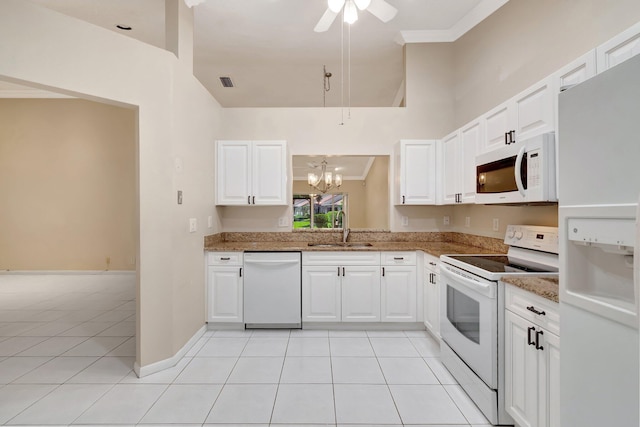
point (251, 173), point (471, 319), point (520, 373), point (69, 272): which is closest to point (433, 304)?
point (471, 319)

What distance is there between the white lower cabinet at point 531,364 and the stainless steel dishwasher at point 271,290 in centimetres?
193

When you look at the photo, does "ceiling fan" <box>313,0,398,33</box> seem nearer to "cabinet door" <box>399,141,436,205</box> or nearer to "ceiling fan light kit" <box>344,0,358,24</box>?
"ceiling fan light kit" <box>344,0,358,24</box>

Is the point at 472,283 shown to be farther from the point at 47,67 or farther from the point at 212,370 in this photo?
the point at 47,67

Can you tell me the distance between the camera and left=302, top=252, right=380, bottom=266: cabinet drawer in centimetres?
302

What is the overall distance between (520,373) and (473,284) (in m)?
0.52

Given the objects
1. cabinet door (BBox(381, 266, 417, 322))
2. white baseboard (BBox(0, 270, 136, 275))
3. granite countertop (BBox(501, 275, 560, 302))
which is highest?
granite countertop (BBox(501, 275, 560, 302))

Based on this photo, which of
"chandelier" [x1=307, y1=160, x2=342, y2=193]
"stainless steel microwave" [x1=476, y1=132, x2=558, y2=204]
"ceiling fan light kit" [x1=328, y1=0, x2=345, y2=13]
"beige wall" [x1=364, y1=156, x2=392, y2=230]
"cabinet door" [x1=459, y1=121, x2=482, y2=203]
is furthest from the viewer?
"chandelier" [x1=307, y1=160, x2=342, y2=193]

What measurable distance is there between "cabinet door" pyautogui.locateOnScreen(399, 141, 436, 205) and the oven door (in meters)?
1.08

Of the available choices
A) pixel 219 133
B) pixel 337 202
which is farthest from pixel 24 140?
pixel 337 202

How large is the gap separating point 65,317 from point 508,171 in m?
4.79

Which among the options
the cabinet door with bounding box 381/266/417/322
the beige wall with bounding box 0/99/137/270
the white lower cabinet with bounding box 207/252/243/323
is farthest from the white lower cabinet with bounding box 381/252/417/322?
the beige wall with bounding box 0/99/137/270

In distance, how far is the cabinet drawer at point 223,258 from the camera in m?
3.04

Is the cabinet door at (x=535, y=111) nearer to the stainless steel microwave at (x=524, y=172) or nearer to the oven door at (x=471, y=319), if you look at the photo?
the stainless steel microwave at (x=524, y=172)

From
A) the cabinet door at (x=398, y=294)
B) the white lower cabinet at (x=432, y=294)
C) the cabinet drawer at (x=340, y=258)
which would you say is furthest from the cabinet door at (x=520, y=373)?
the cabinet drawer at (x=340, y=258)
